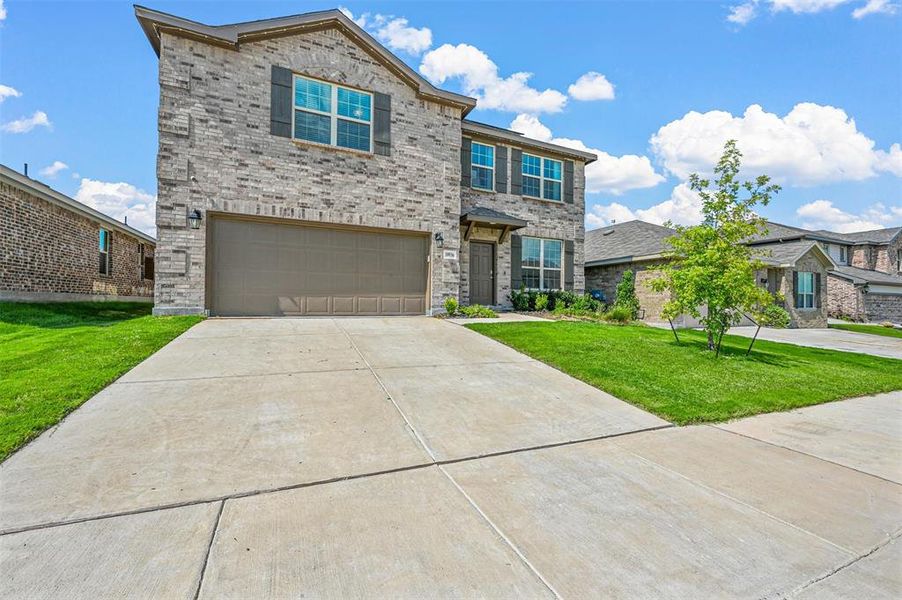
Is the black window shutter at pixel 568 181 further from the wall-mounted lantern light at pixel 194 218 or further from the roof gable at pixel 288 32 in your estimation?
the wall-mounted lantern light at pixel 194 218

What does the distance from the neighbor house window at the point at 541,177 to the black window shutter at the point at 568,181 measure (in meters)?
0.20

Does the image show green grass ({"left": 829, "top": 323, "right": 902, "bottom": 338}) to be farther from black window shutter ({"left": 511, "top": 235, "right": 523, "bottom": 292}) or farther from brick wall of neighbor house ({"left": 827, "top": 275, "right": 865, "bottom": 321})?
black window shutter ({"left": 511, "top": 235, "right": 523, "bottom": 292})

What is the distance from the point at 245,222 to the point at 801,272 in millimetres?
21777

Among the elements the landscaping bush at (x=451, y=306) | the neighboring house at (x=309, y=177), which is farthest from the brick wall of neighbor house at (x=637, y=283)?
the landscaping bush at (x=451, y=306)

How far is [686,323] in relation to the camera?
48.2ft

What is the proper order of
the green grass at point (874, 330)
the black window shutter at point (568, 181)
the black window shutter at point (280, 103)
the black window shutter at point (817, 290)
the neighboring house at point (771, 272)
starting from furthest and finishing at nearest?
the black window shutter at point (817, 290) → the green grass at point (874, 330) → the neighboring house at point (771, 272) → the black window shutter at point (568, 181) → the black window shutter at point (280, 103)

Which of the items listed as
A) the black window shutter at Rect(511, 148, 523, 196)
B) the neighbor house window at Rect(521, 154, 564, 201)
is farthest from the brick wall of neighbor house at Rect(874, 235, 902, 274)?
the black window shutter at Rect(511, 148, 523, 196)

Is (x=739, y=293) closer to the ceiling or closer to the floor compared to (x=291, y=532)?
closer to the ceiling

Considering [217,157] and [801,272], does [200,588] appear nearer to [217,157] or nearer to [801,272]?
[217,157]

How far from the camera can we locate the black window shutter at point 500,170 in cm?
1402

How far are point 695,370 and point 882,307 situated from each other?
90.1 ft

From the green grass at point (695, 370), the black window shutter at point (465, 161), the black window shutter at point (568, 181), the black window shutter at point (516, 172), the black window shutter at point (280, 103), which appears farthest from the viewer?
the black window shutter at point (568, 181)

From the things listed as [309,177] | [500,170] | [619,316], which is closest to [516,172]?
[500,170]

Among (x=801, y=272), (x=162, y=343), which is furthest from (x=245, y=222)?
(x=801, y=272)
